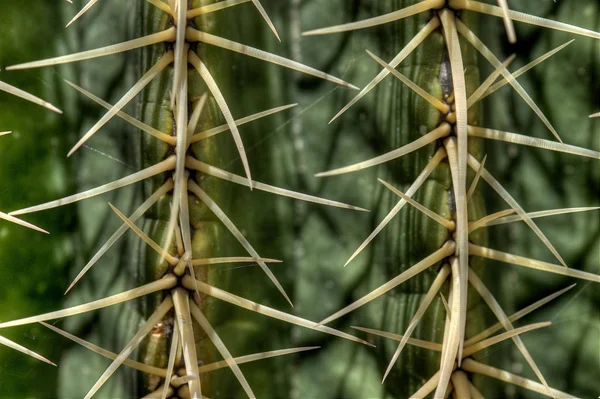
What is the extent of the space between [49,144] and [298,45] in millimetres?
424

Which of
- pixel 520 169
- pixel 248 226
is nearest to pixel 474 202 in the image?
pixel 520 169

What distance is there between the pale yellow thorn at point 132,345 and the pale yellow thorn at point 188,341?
27 millimetres

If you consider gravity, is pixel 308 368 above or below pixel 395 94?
below

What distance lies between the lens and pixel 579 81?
3.19ft

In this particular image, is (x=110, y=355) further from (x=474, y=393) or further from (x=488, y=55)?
(x=488, y=55)

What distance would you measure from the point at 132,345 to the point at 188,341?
0.27ft

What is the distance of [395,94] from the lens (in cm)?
95

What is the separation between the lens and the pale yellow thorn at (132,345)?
89 cm

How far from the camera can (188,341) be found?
2.96 feet

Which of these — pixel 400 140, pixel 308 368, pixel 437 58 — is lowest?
pixel 308 368

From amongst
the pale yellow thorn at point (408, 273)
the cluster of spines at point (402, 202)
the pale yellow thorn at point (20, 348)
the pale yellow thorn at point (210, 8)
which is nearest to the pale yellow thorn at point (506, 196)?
the cluster of spines at point (402, 202)

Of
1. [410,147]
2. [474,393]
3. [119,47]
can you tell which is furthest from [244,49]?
[474,393]

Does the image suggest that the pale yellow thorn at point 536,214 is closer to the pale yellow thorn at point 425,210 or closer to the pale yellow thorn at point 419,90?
the pale yellow thorn at point 425,210

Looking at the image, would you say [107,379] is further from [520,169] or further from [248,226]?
[520,169]
